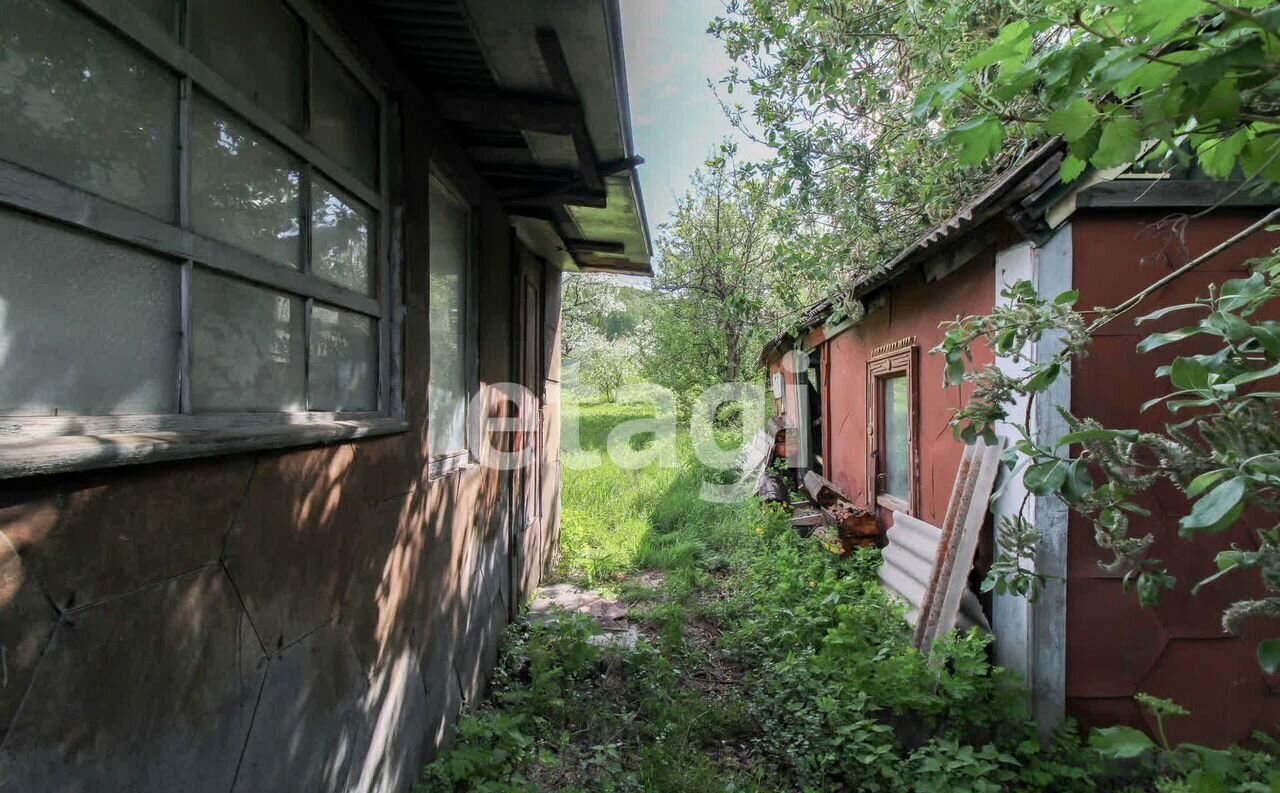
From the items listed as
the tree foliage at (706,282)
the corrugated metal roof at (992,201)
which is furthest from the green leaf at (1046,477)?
the tree foliage at (706,282)

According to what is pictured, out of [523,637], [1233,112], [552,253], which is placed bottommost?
[523,637]

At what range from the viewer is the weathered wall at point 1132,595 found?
10.1ft

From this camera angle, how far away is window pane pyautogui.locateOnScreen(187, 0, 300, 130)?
1.54 meters

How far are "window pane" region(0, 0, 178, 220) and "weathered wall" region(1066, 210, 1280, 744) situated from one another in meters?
3.73

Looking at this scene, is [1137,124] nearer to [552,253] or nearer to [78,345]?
[78,345]

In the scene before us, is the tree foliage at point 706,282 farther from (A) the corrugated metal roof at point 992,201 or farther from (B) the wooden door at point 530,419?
(A) the corrugated metal roof at point 992,201

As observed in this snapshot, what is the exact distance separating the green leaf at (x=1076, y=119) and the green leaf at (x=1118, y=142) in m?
0.05

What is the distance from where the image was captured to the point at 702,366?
1577 cm

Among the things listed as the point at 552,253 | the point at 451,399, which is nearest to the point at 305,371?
the point at 451,399

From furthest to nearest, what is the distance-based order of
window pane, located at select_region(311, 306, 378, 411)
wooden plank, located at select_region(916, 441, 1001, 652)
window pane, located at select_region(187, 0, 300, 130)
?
wooden plank, located at select_region(916, 441, 1001, 652) → window pane, located at select_region(311, 306, 378, 411) → window pane, located at select_region(187, 0, 300, 130)

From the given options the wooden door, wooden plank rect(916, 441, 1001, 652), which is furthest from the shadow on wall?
wooden plank rect(916, 441, 1001, 652)

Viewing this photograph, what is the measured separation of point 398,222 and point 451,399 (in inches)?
48.8

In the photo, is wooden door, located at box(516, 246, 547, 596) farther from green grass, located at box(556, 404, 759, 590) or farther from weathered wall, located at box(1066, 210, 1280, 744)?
weathered wall, located at box(1066, 210, 1280, 744)

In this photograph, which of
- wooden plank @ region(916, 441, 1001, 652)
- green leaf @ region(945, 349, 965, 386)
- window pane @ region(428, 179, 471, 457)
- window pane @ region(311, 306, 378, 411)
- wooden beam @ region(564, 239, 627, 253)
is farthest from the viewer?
wooden beam @ region(564, 239, 627, 253)
